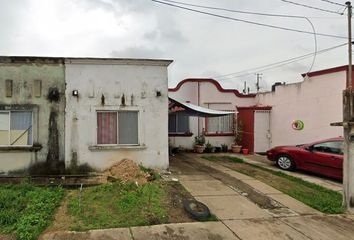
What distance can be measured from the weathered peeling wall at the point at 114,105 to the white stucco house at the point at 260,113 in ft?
20.5

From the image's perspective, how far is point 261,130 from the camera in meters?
18.7

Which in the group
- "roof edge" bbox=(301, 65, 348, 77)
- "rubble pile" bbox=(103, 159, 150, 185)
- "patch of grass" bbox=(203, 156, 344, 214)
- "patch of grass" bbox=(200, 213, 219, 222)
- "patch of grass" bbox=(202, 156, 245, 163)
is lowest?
"patch of grass" bbox=(200, 213, 219, 222)

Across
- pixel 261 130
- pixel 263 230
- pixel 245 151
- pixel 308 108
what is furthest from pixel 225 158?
pixel 263 230

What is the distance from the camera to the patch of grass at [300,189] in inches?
358

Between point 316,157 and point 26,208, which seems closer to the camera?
point 26,208

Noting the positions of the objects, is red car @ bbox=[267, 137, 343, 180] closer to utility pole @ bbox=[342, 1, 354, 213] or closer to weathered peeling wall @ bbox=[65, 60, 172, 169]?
utility pole @ bbox=[342, 1, 354, 213]

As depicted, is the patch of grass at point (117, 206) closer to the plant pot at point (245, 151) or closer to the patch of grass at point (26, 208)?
the patch of grass at point (26, 208)

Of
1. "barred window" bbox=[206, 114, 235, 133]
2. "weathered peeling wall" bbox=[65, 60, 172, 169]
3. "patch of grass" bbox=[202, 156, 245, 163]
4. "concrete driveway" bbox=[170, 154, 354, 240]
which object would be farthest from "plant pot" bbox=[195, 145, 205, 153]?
"weathered peeling wall" bbox=[65, 60, 172, 169]

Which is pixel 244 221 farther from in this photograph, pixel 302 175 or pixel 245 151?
pixel 245 151

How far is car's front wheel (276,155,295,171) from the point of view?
1373 cm

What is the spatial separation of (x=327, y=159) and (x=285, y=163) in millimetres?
2021

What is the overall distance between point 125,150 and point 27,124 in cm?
330

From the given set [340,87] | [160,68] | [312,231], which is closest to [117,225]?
[312,231]

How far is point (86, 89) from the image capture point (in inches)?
446
